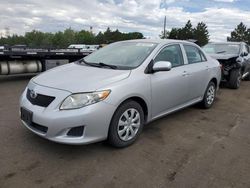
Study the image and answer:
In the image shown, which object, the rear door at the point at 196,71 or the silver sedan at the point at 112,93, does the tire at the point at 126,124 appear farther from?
the rear door at the point at 196,71

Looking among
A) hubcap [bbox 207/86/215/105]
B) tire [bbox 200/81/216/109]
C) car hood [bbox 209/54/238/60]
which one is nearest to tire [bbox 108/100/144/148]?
tire [bbox 200/81/216/109]

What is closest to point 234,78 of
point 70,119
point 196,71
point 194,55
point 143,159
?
point 194,55

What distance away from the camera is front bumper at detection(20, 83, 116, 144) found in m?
2.96

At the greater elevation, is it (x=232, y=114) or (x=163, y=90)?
(x=163, y=90)

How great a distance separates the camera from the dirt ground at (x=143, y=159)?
9.10ft

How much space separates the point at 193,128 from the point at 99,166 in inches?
82.9

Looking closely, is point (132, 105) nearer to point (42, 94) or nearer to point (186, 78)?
point (42, 94)

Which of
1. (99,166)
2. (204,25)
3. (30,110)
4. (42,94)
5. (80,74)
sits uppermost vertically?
(204,25)

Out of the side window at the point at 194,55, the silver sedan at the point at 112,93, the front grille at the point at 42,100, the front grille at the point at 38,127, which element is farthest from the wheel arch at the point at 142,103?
the side window at the point at 194,55

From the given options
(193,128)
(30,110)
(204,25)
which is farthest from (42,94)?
(204,25)

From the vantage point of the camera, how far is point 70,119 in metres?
2.95

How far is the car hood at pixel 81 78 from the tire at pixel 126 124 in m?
0.42

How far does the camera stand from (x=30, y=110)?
3230 millimetres

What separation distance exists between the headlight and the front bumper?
0.05 m
